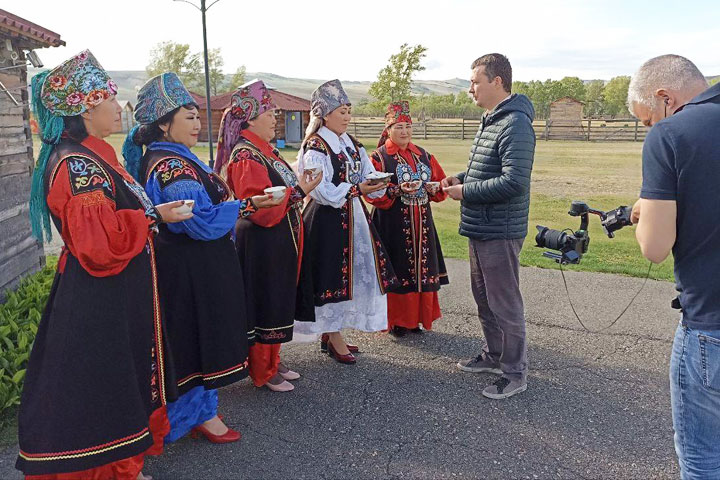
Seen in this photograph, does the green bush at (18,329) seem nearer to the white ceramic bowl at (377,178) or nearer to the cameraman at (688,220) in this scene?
the white ceramic bowl at (377,178)

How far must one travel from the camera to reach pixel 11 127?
5527 millimetres

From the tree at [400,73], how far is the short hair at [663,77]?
41.9m

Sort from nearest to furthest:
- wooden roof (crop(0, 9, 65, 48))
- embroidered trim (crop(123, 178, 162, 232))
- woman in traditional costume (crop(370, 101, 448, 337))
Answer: embroidered trim (crop(123, 178, 162, 232))
woman in traditional costume (crop(370, 101, 448, 337))
wooden roof (crop(0, 9, 65, 48))

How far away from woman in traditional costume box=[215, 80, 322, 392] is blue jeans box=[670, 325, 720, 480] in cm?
236

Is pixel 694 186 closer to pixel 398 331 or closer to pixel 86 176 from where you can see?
pixel 86 176

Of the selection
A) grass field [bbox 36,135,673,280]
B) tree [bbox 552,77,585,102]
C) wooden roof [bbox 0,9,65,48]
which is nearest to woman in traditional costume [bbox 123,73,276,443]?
wooden roof [bbox 0,9,65,48]

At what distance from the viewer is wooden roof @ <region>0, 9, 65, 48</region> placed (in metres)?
4.93

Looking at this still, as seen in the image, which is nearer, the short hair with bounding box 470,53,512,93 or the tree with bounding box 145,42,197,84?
the short hair with bounding box 470,53,512,93

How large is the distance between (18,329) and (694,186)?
4516 mm

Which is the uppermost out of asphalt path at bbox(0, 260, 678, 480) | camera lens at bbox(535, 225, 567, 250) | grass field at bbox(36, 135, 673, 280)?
camera lens at bbox(535, 225, 567, 250)

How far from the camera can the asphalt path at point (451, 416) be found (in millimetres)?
3148

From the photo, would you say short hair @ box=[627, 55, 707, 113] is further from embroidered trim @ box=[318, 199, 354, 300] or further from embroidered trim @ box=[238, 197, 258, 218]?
embroidered trim @ box=[318, 199, 354, 300]

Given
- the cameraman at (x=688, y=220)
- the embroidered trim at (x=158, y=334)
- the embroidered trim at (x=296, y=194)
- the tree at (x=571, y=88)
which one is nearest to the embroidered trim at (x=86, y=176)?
the embroidered trim at (x=158, y=334)

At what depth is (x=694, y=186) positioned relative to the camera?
2078 millimetres
